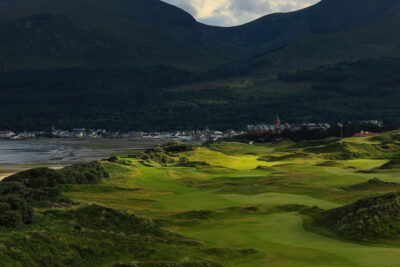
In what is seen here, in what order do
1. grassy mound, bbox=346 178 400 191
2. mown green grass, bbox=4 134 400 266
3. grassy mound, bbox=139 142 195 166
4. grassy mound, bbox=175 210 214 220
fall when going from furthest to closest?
grassy mound, bbox=139 142 195 166 → grassy mound, bbox=346 178 400 191 → grassy mound, bbox=175 210 214 220 → mown green grass, bbox=4 134 400 266

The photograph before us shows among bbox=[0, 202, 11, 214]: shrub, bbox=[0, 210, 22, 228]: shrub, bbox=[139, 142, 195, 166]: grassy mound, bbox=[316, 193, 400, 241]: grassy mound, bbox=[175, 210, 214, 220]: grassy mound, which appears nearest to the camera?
bbox=[0, 210, 22, 228]: shrub

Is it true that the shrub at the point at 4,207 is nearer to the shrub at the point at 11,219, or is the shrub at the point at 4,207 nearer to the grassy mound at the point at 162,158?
the shrub at the point at 11,219

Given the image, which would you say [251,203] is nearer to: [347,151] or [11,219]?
[11,219]

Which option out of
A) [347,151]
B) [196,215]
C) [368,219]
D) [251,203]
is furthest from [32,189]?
[347,151]

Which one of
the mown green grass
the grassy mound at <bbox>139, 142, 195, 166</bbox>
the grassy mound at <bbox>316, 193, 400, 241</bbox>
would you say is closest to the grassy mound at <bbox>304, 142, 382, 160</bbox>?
the mown green grass

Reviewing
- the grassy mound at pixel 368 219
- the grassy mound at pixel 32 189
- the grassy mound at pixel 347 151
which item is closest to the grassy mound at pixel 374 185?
the grassy mound at pixel 368 219

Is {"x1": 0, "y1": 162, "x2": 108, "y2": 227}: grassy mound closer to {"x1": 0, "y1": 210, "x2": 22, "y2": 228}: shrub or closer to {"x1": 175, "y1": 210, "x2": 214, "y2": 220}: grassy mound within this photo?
{"x1": 0, "y1": 210, "x2": 22, "y2": 228}: shrub

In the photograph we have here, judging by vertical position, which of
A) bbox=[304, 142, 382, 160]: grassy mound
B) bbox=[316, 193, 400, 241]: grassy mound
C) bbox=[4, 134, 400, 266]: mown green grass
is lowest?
bbox=[4, 134, 400, 266]: mown green grass

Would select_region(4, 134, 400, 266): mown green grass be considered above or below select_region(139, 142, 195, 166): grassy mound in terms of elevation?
below
